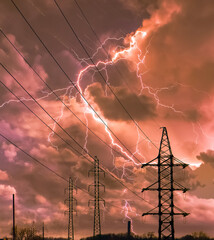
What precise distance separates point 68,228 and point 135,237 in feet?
267

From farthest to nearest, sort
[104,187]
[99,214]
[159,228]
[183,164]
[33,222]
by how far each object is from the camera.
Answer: [33,222], [104,187], [99,214], [183,164], [159,228]

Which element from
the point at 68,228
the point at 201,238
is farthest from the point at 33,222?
the point at 201,238

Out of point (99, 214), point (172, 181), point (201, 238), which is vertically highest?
point (172, 181)

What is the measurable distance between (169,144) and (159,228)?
7.32 meters

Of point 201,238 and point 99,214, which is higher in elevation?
point 99,214

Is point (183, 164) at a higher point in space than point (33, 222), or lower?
higher

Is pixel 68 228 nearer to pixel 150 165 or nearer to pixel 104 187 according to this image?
pixel 104 187

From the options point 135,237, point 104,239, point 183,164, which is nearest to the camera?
point 183,164

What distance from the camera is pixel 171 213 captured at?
2980 centimetres

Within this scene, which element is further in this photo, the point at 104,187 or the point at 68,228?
the point at 68,228

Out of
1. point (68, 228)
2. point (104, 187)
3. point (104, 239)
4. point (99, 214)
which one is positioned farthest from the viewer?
point (104, 239)

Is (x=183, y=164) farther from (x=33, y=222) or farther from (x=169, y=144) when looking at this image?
(x=33, y=222)

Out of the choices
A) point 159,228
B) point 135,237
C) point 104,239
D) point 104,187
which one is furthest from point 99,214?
point 135,237

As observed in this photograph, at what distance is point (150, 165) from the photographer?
102ft
